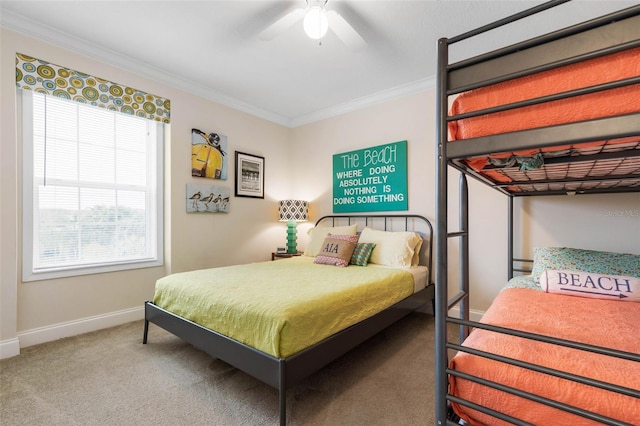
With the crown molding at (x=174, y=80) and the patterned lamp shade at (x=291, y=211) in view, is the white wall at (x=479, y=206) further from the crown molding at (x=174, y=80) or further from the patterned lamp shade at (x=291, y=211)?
the patterned lamp shade at (x=291, y=211)

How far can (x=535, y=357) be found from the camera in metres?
0.94

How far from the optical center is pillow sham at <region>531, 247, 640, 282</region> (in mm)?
1904

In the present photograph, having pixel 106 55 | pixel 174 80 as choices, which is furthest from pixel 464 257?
pixel 106 55

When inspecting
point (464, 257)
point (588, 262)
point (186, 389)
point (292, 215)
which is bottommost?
point (186, 389)

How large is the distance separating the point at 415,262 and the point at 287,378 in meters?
2.05

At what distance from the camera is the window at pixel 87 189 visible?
7.92 feet

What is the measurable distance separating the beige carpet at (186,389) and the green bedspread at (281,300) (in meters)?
0.37

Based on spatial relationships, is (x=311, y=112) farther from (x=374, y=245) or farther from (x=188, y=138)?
(x=374, y=245)

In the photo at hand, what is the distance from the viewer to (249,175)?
3916 millimetres

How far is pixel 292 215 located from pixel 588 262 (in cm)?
302

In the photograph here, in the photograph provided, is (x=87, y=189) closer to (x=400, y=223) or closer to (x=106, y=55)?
(x=106, y=55)

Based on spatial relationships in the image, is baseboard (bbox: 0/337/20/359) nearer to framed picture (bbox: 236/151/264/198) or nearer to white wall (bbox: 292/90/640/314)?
framed picture (bbox: 236/151/264/198)

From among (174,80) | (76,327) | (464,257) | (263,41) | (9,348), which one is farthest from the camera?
(174,80)

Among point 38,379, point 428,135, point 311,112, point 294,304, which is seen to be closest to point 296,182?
point 311,112
